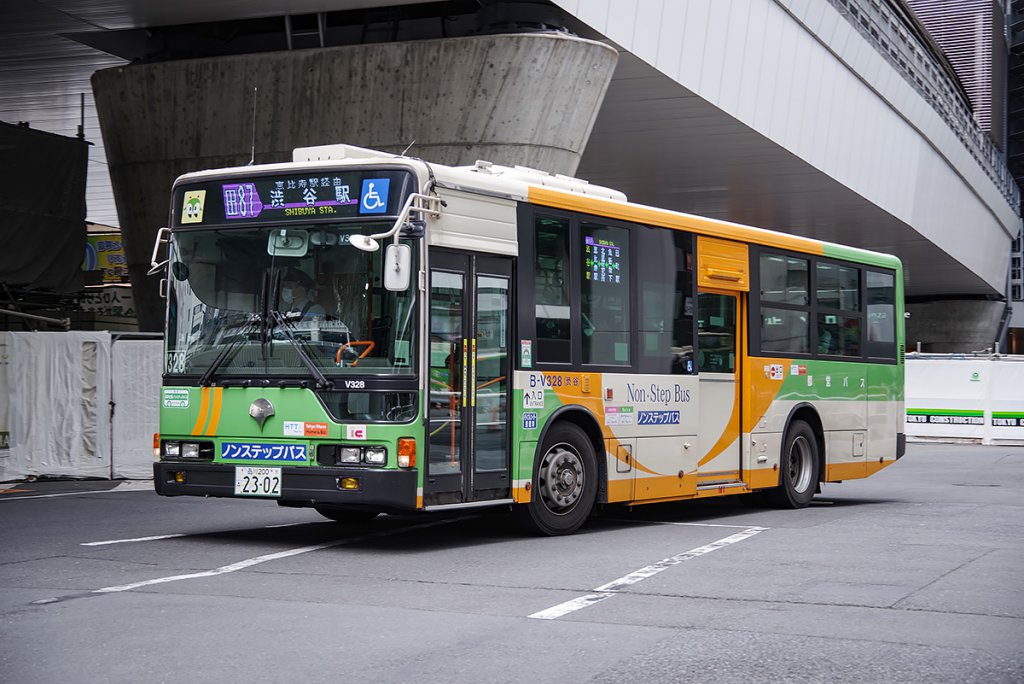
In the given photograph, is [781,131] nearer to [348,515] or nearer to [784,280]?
[784,280]

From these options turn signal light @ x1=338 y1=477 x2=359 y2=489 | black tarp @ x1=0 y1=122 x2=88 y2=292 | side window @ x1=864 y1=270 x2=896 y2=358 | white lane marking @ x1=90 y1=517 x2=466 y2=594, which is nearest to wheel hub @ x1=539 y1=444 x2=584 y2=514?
white lane marking @ x1=90 y1=517 x2=466 y2=594

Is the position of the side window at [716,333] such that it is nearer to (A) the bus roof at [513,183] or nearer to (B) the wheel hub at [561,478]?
(A) the bus roof at [513,183]

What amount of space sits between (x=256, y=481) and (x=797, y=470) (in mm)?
7427

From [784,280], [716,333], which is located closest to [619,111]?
[784,280]

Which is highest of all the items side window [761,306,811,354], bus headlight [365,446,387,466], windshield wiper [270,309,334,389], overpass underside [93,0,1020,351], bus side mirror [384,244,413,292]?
overpass underside [93,0,1020,351]

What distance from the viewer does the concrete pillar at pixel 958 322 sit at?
69.9 m

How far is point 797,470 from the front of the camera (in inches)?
618

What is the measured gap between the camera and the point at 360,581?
8992 millimetres

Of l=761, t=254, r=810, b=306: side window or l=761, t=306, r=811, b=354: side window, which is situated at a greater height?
l=761, t=254, r=810, b=306: side window

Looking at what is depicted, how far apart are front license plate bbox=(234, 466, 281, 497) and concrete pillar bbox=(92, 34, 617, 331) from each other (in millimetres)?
9636

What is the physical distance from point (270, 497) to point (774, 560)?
3.92 meters

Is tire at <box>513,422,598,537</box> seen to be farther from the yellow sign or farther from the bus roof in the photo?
the yellow sign

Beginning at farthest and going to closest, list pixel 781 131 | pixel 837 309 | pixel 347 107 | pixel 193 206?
pixel 781 131
pixel 347 107
pixel 837 309
pixel 193 206

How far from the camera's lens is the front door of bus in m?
10.4
